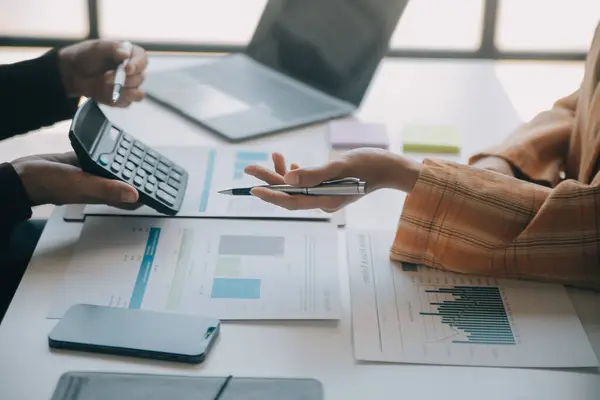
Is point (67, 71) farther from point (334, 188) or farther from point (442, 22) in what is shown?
point (442, 22)

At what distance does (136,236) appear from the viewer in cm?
95

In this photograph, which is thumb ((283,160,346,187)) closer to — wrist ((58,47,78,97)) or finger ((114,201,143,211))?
finger ((114,201,143,211))

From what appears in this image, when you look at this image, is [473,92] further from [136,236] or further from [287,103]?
[136,236]

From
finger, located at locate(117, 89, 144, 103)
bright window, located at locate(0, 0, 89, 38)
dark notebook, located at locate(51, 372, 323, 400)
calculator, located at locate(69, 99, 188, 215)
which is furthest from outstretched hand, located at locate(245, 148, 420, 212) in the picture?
bright window, located at locate(0, 0, 89, 38)

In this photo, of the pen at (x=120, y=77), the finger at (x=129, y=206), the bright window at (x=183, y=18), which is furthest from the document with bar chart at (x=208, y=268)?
the bright window at (x=183, y=18)

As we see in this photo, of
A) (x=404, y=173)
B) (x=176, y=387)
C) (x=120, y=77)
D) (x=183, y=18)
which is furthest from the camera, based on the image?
(x=183, y=18)

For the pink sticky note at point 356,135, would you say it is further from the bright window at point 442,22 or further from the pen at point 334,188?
the bright window at point 442,22

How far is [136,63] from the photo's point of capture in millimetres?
1241

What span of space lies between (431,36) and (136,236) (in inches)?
74.0

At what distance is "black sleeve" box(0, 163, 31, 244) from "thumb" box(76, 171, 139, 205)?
0.07m

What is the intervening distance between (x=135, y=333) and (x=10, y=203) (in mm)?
283

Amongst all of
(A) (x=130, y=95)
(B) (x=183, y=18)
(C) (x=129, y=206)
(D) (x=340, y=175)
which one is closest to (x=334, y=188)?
(D) (x=340, y=175)

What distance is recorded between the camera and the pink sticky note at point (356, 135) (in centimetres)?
121

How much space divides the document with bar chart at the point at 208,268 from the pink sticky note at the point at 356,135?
0.84 ft
